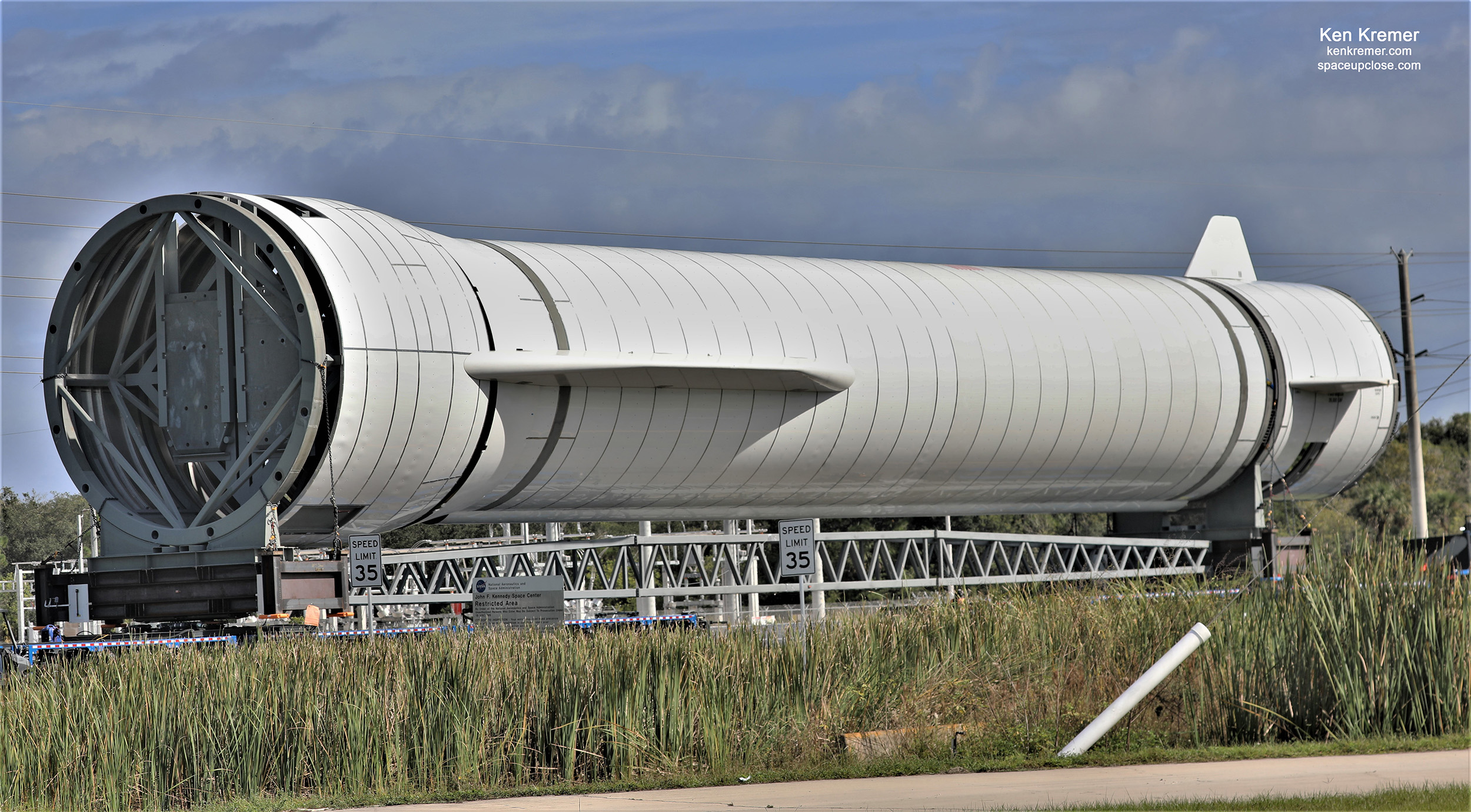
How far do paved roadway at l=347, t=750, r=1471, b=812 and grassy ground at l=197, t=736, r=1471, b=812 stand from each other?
0.60ft

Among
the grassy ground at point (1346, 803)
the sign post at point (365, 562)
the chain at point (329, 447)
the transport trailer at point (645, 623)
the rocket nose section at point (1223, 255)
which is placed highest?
the rocket nose section at point (1223, 255)

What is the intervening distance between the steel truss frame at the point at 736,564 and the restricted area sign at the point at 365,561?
524mm

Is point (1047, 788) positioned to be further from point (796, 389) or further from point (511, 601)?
point (796, 389)

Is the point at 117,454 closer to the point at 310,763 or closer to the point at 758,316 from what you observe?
the point at 310,763

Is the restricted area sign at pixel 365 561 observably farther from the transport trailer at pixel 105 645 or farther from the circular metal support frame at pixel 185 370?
the transport trailer at pixel 105 645

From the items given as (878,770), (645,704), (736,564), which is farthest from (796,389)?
(878,770)

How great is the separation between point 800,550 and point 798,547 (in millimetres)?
47

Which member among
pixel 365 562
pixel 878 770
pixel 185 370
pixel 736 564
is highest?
pixel 185 370

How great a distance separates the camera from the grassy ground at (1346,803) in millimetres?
7809

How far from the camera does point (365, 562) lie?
14531 millimetres

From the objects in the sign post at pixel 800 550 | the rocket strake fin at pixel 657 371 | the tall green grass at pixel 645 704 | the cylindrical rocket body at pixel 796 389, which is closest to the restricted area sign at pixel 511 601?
the cylindrical rocket body at pixel 796 389

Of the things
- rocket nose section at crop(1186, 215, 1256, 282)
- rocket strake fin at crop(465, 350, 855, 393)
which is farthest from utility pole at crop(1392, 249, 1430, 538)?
rocket strake fin at crop(465, 350, 855, 393)

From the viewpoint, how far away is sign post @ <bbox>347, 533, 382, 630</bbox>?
1436 cm

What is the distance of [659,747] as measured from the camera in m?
10.9
